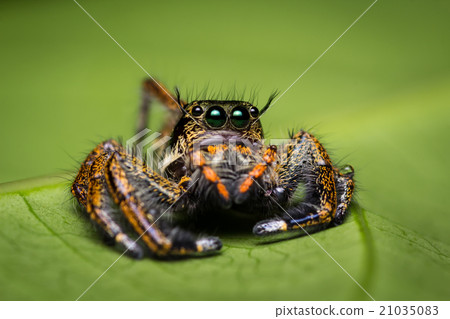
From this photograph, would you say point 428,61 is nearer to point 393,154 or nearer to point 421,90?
point 421,90

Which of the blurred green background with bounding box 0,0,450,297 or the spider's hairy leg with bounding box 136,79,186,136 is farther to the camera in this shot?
the spider's hairy leg with bounding box 136,79,186,136

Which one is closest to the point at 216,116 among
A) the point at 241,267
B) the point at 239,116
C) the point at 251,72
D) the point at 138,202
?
the point at 239,116

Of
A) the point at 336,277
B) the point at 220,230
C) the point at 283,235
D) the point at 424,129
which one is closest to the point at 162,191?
the point at 220,230

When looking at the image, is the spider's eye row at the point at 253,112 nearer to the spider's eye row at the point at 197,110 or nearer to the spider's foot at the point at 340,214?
the spider's eye row at the point at 197,110

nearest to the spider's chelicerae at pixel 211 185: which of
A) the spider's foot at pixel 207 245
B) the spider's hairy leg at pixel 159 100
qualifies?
the spider's foot at pixel 207 245

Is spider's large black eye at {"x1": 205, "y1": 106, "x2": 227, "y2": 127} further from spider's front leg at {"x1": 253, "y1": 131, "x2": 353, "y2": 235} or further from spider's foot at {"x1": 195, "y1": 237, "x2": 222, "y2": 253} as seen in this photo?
spider's foot at {"x1": 195, "y1": 237, "x2": 222, "y2": 253}

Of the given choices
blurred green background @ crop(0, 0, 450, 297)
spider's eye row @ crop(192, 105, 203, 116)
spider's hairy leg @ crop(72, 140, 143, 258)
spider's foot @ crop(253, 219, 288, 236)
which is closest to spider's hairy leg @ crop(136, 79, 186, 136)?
blurred green background @ crop(0, 0, 450, 297)
